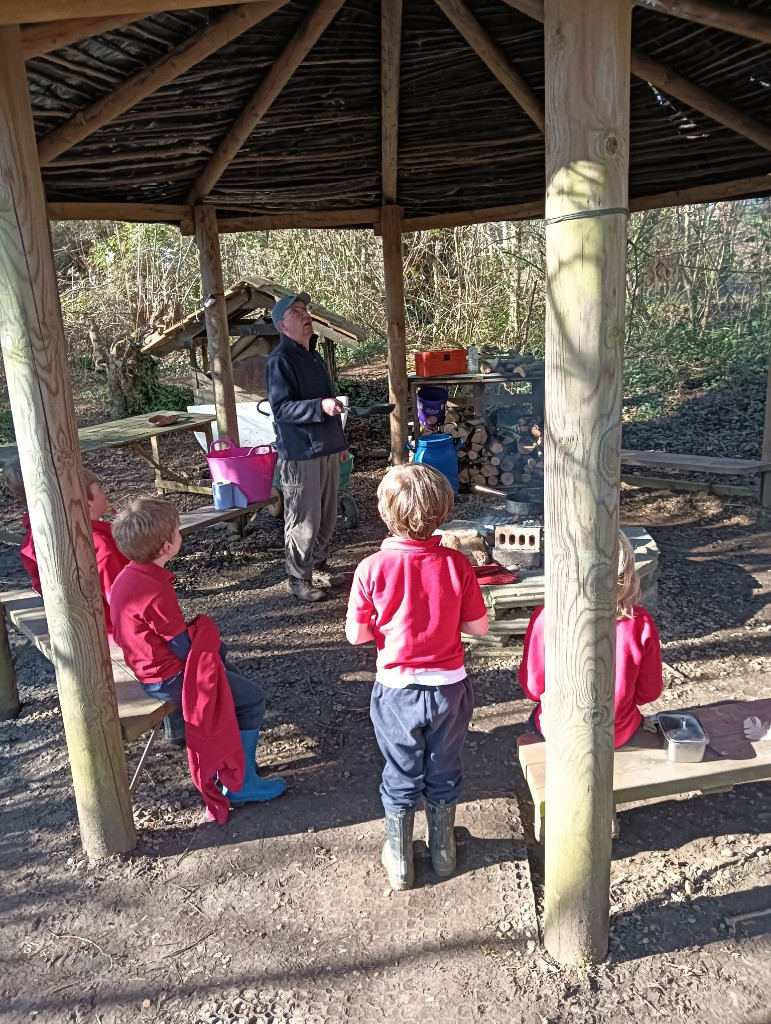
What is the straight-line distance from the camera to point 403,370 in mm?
7473

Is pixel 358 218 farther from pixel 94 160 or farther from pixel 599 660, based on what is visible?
pixel 599 660

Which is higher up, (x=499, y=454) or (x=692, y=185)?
(x=692, y=185)

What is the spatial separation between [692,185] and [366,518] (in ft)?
12.7

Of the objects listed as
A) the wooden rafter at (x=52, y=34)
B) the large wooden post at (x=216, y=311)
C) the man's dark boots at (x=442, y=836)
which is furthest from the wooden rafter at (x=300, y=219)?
the man's dark boots at (x=442, y=836)

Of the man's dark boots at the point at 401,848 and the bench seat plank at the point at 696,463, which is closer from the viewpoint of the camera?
the man's dark boots at the point at 401,848

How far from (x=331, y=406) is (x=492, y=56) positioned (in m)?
2.21

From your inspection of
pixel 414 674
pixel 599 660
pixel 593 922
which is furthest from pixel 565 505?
pixel 593 922

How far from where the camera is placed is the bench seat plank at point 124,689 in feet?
9.14

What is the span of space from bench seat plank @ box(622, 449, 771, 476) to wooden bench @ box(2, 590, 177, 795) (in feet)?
17.0

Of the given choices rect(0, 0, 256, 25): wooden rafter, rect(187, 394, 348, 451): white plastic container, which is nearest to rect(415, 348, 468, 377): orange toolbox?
rect(187, 394, 348, 451): white plastic container

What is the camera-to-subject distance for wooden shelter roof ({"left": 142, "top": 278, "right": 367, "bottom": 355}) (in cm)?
887

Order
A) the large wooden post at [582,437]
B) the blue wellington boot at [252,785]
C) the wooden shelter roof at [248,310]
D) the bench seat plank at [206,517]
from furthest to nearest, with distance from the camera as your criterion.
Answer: the wooden shelter roof at [248,310]
the bench seat plank at [206,517]
the blue wellington boot at [252,785]
the large wooden post at [582,437]

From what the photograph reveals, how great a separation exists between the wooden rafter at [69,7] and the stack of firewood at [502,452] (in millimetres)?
6046

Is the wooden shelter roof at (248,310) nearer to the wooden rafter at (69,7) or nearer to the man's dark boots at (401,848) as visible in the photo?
the wooden rafter at (69,7)
